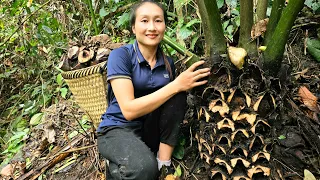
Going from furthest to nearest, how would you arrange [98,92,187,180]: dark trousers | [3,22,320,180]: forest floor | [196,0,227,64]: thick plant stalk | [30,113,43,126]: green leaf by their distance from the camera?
[30,113,43,126]: green leaf → [3,22,320,180]: forest floor → [98,92,187,180]: dark trousers → [196,0,227,64]: thick plant stalk

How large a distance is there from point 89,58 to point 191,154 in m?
0.89

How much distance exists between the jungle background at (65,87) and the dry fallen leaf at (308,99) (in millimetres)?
116

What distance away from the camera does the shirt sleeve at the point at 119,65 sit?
5.24 feet

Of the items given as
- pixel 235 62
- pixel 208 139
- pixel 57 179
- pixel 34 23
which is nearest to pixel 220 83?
pixel 235 62

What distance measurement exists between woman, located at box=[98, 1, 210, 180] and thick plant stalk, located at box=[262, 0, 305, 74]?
29 centimetres

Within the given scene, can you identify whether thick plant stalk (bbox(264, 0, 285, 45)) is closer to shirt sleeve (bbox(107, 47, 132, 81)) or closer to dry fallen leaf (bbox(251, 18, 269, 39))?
dry fallen leaf (bbox(251, 18, 269, 39))

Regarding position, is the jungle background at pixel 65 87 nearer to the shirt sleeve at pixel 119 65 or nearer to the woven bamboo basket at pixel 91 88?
the woven bamboo basket at pixel 91 88

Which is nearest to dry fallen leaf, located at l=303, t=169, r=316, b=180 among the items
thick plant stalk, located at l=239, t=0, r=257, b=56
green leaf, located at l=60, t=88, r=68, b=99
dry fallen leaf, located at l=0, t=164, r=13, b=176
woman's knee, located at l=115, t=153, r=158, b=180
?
thick plant stalk, located at l=239, t=0, r=257, b=56

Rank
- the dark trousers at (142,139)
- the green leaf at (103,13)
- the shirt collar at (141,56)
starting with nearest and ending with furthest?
the dark trousers at (142,139) → the shirt collar at (141,56) → the green leaf at (103,13)

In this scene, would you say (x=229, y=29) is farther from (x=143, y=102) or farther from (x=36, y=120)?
(x=36, y=120)

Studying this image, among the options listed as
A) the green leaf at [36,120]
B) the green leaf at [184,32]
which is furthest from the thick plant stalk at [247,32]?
the green leaf at [36,120]

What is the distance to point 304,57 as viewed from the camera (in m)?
2.23

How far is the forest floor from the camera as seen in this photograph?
6.07 feet

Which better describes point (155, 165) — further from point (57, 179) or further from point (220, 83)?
point (57, 179)
